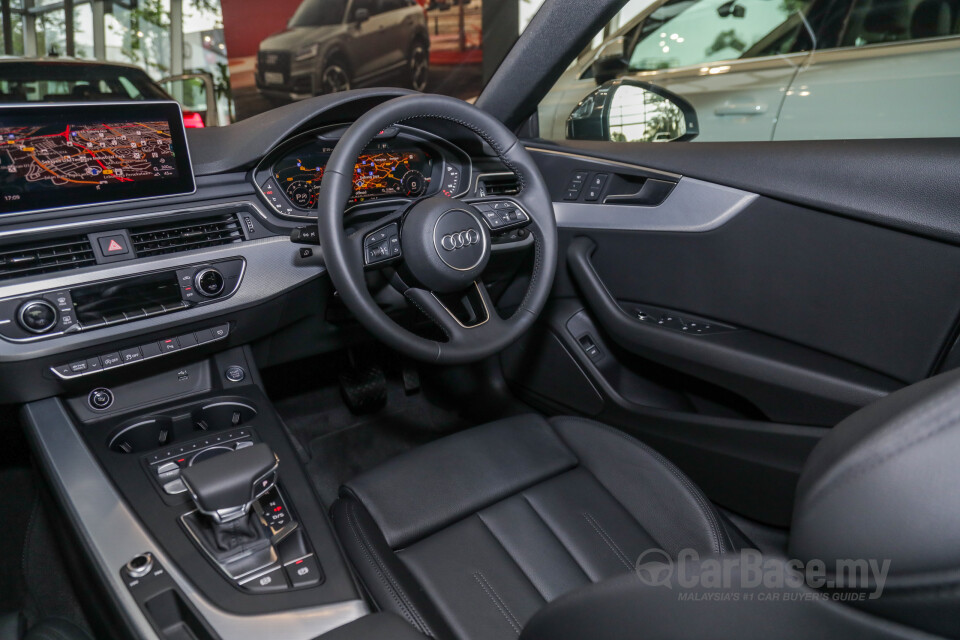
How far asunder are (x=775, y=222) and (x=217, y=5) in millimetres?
5468

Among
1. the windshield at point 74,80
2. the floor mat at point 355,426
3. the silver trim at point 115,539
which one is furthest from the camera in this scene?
the windshield at point 74,80

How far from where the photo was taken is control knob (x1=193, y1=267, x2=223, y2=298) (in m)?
1.38

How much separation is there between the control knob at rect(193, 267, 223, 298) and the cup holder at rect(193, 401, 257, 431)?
0.26m

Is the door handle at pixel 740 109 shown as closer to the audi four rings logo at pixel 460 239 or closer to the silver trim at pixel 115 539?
the audi four rings logo at pixel 460 239

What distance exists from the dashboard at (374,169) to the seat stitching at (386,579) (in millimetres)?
713

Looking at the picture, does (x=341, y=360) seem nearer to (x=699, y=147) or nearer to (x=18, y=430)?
(x=18, y=430)

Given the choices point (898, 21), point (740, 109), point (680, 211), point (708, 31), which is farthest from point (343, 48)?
point (680, 211)

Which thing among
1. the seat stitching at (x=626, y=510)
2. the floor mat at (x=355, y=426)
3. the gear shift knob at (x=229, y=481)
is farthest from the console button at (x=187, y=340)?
the seat stitching at (x=626, y=510)

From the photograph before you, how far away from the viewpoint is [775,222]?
1421 mm

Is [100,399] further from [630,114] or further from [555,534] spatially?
[630,114]

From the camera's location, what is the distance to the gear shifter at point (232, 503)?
3.33ft

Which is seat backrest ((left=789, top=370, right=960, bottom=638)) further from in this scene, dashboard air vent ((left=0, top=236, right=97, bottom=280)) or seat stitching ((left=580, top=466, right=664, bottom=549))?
dashboard air vent ((left=0, top=236, right=97, bottom=280))

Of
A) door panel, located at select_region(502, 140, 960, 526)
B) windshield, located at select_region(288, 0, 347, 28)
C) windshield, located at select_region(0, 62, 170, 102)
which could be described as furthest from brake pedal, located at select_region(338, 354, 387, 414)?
windshield, located at select_region(288, 0, 347, 28)

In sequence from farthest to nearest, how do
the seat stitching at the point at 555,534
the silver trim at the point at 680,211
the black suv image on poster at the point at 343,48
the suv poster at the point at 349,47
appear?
1. the black suv image on poster at the point at 343,48
2. the suv poster at the point at 349,47
3. the silver trim at the point at 680,211
4. the seat stitching at the point at 555,534
